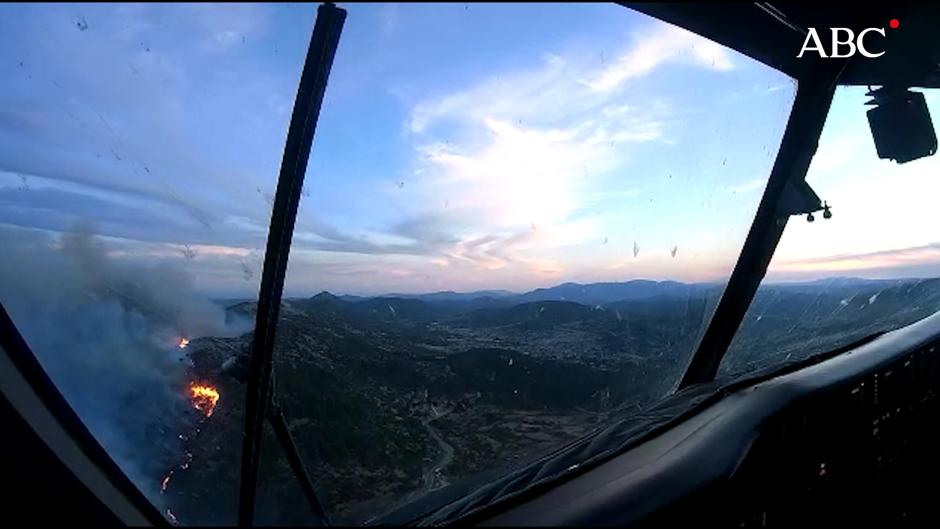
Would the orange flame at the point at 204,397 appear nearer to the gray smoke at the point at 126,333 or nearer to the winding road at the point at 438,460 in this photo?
the gray smoke at the point at 126,333

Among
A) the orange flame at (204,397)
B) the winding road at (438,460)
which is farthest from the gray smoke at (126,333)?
the winding road at (438,460)

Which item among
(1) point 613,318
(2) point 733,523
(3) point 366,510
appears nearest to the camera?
(2) point 733,523

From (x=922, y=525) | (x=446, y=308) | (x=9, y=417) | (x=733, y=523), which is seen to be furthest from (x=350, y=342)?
(x=922, y=525)

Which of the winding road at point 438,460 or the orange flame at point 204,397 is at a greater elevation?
the orange flame at point 204,397

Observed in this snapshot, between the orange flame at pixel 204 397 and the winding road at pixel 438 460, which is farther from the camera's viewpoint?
the winding road at pixel 438 460

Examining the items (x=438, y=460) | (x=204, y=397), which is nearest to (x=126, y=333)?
(x=204, y=397)

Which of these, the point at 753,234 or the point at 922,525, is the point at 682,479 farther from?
the point at 753,234

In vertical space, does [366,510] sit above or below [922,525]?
above

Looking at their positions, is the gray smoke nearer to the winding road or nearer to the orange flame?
the orange flame

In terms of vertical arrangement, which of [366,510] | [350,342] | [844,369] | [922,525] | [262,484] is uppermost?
[350,342]
